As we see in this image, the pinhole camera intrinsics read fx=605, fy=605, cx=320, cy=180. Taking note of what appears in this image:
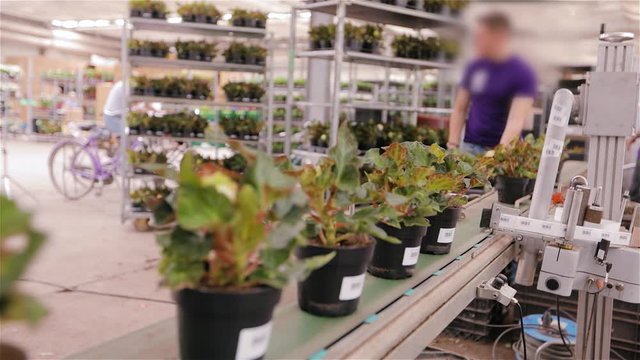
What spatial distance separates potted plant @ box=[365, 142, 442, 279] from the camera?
1.21 meters

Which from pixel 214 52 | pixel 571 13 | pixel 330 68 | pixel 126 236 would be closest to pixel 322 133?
pixel 214 52

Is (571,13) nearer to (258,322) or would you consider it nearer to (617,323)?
(617,323)

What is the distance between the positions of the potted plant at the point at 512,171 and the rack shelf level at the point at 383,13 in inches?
95.5

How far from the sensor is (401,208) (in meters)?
1.21

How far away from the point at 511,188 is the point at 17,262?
1.96 m

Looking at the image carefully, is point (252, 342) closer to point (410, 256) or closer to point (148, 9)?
point (410, 256)

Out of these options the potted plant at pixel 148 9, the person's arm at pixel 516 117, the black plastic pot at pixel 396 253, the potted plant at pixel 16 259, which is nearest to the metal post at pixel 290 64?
the potted plant at pixel 148 9

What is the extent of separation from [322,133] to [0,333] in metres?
3.04

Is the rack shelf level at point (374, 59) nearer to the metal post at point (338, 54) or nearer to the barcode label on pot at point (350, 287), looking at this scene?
the metal post at point (338, 54)

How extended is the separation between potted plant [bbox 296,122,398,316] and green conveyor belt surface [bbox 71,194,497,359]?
0.03m

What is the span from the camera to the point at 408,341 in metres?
1.02

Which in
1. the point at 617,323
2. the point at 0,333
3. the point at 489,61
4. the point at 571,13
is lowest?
the point at 0,333

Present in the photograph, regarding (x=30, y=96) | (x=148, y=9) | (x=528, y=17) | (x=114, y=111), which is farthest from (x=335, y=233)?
(x=30, y=96)

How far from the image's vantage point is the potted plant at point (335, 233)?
0.96 m
